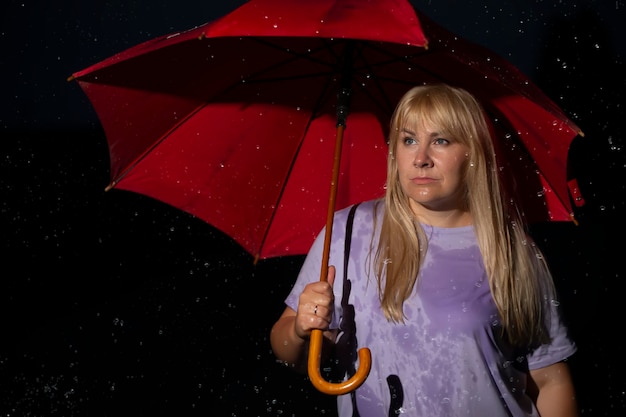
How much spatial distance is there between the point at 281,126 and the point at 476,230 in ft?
1.97

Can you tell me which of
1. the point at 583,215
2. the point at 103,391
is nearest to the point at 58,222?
the point at 103,391

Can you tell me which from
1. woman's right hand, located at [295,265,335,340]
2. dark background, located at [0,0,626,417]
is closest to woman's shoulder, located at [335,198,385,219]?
woman's right hand, located at [295,265,335,340]

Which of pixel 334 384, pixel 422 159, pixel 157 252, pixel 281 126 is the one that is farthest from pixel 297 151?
pixel 157 252

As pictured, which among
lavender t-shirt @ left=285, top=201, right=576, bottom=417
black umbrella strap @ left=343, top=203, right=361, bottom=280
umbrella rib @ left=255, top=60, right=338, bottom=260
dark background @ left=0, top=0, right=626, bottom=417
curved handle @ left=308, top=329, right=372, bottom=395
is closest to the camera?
curved handle @ left=308, top=329, right=372, bottom=395

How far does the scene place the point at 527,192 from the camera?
6.39 feet

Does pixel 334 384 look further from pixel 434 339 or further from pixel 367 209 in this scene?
pixel 367 209

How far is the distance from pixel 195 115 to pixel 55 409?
4.40ft

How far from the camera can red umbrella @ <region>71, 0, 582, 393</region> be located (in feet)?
5.65

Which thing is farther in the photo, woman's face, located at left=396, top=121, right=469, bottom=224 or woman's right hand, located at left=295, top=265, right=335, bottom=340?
woman's face, located at left=396, top=121, right=469, bottom=224

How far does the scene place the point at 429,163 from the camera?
1590mm

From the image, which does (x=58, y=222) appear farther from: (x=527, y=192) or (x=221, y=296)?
(x=527, y=192)

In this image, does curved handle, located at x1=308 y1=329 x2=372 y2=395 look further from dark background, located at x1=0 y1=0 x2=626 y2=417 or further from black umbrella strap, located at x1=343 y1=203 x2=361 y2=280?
dark background, located at x1=0 y1=0 x2=626 y2=417

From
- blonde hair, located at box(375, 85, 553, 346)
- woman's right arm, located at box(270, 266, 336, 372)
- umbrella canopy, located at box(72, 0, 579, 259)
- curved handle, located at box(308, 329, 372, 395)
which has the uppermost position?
umbrella canopy, located at box(72, 0, 579, 259)

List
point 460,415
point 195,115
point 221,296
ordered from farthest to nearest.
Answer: point 221,296, point 195,115, point 460,415
